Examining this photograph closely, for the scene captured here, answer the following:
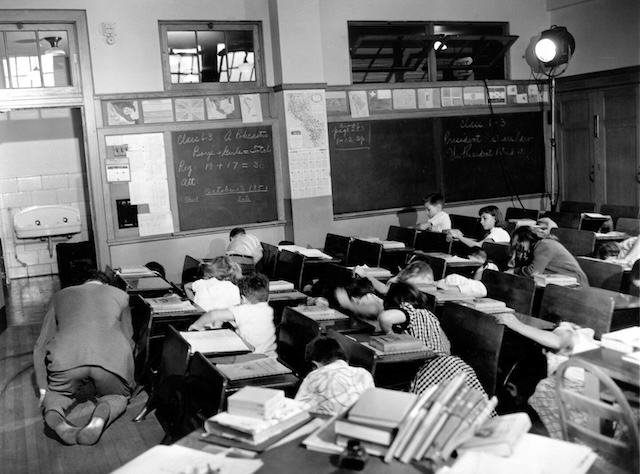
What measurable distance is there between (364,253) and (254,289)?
9.11 feet

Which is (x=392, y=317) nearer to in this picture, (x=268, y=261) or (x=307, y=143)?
→ (x=268, y=261)

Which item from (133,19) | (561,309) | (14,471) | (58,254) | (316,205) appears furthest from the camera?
(58,254)

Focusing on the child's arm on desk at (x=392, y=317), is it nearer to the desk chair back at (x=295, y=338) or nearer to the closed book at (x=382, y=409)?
the desk chair back at (x=295, y=338)

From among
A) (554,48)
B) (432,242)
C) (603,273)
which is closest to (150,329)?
(603,273)

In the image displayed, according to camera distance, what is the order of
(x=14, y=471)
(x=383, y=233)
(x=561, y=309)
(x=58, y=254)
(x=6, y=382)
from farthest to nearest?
(x=58, y=254), (x=383, y=233), (x=6, y=382), (x=561, y=309), (x=14, y=471)

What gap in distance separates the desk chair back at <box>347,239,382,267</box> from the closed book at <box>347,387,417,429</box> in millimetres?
4692

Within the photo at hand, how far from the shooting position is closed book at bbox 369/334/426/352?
411cm

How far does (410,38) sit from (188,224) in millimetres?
3947

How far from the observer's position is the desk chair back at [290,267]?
6941 mm

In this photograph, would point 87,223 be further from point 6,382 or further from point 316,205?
point 6,382

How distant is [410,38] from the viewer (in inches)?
397

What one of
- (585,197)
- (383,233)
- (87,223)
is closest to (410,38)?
(383,233)

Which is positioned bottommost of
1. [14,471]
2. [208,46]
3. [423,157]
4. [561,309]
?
[14,471]

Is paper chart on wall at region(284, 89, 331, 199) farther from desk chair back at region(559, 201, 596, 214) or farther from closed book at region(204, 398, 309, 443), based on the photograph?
closed book at region(204, 398, 309, 443)
